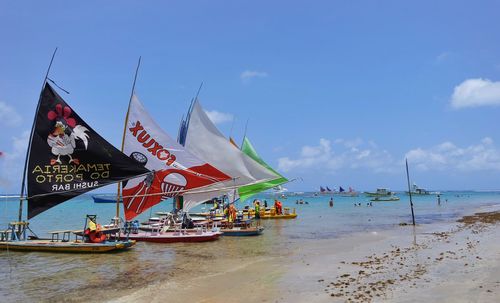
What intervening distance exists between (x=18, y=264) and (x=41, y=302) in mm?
6991

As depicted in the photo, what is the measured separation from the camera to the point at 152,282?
13.8 meters

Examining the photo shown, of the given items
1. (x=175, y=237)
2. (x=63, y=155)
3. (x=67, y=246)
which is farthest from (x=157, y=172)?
(x=67, y=246)

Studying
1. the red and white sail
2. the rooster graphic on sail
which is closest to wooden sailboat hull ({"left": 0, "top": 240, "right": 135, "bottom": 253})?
the red and white sail

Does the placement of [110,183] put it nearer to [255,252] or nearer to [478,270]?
[255,252]

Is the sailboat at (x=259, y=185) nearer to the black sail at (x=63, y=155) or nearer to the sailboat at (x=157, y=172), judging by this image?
the sailboat at (x=157, y=172)

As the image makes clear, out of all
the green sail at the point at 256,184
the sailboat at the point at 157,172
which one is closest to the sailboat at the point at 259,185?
the green sail at the point at 256,184

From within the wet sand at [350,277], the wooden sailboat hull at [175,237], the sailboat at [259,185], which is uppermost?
the sailboat at [259,185]

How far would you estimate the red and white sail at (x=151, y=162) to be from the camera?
22.7 metres

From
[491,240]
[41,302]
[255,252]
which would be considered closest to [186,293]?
[41,302]

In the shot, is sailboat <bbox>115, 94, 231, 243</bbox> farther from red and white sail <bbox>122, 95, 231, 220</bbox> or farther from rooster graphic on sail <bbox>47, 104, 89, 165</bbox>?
rooster graphic on sail <bbox>47, 104, 89, 165</bbox>

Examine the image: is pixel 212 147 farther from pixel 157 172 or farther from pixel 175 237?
pixel 175 237

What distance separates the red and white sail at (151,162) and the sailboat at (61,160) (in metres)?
2.47

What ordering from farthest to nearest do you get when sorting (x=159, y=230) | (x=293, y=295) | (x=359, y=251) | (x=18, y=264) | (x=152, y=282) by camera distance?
(x=159, y=230), (x=359, y=251), (x=18, y=264), (x=152, y=282), (x=293, y=295)

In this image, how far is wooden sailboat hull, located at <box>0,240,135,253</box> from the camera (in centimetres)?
1927
